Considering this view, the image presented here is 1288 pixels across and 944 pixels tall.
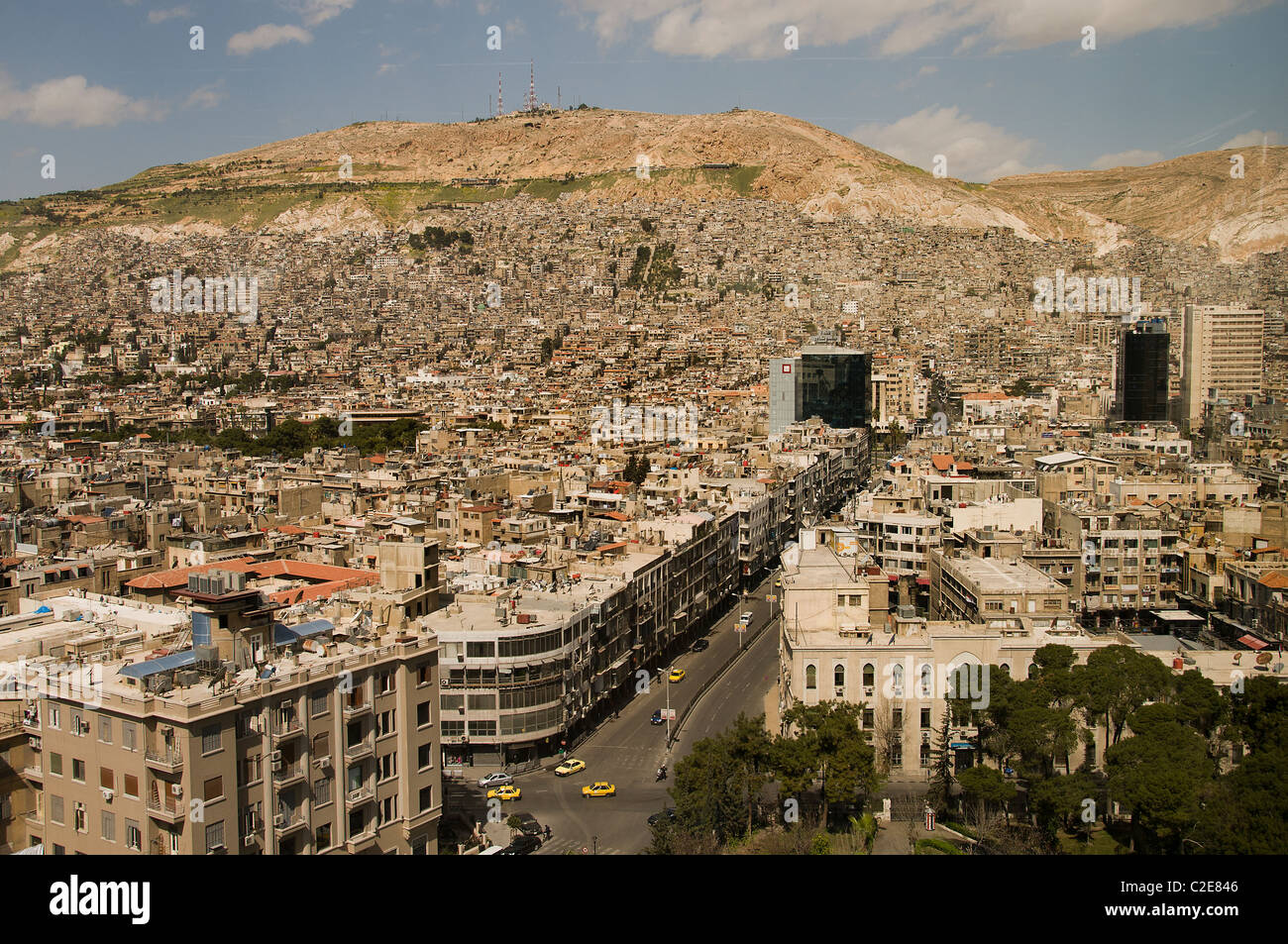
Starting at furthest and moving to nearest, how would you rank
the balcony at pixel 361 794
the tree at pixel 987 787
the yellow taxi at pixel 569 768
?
the yellow taxi at pixel 569 768
the tree at pixel 987 787
the balcony at pixel 361 794

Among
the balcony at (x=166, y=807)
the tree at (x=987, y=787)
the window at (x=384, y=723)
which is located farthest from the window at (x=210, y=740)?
the tree at (x=987, y=787)

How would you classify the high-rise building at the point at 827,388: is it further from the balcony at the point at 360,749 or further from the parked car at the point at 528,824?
the balcony at the point at 360,749

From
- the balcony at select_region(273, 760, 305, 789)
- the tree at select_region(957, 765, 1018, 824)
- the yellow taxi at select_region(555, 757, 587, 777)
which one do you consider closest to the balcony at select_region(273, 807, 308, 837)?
the balcony at select_region(273, 760, 305, 789)

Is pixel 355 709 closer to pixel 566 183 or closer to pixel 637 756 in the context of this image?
pixel 637 756

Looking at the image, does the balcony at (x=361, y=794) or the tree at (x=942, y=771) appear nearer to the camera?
the balcony at (x=361, y=794)

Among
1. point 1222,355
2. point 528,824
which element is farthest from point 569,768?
point 1222,355

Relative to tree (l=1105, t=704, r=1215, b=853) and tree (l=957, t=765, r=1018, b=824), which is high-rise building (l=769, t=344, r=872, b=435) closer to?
tree (l=957, t=765, r=1018, b=824)

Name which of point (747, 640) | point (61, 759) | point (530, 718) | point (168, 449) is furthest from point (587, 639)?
point (168, 449)
